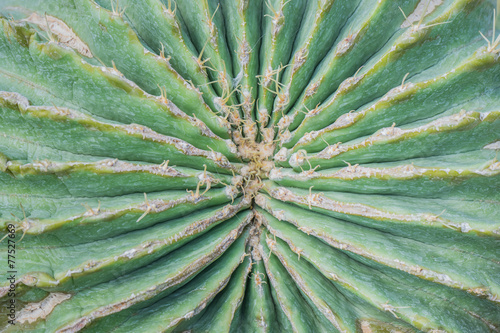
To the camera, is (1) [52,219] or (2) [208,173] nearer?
(1) [52,219]

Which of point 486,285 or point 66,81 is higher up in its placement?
point 66,81

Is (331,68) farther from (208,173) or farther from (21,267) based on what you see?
(21,267)

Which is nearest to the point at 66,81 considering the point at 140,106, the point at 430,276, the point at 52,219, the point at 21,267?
the point at 140,106

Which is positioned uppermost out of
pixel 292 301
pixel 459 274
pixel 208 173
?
pixel 208 173

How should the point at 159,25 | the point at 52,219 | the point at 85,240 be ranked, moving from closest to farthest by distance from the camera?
the point at 52,219, the point at 85,240, the point at 159,25

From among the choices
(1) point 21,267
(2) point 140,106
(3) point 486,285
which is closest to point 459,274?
(3) point 486,285

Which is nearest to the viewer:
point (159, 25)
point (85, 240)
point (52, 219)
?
point (52, 219)

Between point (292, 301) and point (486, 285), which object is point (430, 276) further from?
point (292, 301)
